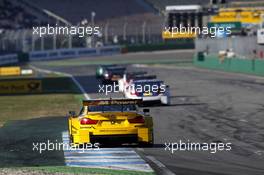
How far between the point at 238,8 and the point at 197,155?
6610 cm

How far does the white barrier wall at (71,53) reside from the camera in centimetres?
10059

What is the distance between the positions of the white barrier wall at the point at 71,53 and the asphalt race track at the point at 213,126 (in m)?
49.6

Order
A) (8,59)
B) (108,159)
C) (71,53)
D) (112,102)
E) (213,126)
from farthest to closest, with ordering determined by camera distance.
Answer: (71,53) → (8,59) → (213,126) → (112,102) → (108,159)

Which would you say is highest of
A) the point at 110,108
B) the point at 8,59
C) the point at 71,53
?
the point at 110,108

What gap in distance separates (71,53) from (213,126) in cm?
8276

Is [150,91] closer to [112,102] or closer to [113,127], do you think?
[112,102]

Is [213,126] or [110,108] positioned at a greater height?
[110,108]

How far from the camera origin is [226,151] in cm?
1866

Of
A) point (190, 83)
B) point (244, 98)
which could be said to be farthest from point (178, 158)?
point (190, 83)

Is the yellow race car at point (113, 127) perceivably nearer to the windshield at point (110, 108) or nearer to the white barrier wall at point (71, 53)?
the windshield at point (110, 108)

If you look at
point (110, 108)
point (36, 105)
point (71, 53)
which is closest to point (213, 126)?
point (110, 108)

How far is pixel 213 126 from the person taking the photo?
25312 millimetres

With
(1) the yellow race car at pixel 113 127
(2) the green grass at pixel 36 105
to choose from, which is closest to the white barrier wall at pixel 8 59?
(2) the green grass at pixel 36 105

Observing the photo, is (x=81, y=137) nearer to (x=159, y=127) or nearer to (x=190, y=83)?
(x=159, y=127)
